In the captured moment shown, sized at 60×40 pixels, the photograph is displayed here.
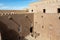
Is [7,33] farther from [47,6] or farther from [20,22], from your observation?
[47,6]

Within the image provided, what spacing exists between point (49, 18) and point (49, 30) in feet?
4.57

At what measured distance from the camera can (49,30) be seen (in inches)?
635

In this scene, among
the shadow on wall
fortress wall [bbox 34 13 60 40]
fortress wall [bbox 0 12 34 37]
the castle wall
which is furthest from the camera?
the castle wall

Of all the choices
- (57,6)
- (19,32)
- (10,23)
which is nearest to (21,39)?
(19,32)

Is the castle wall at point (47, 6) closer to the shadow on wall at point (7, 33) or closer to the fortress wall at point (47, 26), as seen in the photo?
the fortress wall at point (47, 26)

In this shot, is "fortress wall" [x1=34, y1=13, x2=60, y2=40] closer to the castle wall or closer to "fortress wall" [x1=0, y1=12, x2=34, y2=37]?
"fortress wall" [x1=0, y1=12, x2=34, y2=37]

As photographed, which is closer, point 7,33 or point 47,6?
point 7,33

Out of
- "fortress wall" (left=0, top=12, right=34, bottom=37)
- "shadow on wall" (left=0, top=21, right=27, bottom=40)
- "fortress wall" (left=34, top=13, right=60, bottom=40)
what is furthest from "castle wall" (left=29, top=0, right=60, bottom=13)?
"shadow on wall" (left=0, top=21, right=27, bottom=40)

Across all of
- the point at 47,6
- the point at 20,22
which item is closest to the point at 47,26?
the point at 47,6

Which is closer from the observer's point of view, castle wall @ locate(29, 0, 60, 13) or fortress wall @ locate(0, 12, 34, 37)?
fortress wall @ locate(0, 12, 34, 37)

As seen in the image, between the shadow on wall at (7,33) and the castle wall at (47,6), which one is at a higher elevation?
the castle wall at (47,6)

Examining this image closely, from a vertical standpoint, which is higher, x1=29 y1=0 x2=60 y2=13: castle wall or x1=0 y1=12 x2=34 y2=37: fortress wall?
x1=29 y1=0 x2=60 y2=13: castle wall

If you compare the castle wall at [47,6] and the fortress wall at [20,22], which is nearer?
the fortress wall at [20,22]

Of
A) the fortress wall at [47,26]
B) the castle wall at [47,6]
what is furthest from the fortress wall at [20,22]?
the castle wall at [47,6]
